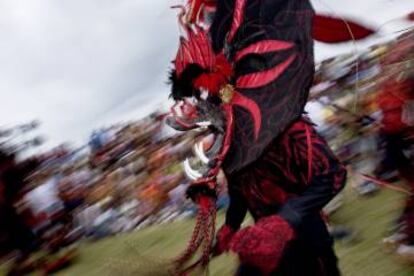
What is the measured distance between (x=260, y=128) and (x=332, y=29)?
20.7 inches

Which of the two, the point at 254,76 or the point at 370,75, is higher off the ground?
the point at 254,76

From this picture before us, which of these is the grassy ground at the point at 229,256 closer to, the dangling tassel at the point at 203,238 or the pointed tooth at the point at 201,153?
the dangling tassel at the point at 203,238

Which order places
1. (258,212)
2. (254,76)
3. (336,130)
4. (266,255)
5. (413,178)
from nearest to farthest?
(266,255), (254,76), (258,212), (413,178), (336,130)

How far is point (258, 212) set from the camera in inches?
80.3

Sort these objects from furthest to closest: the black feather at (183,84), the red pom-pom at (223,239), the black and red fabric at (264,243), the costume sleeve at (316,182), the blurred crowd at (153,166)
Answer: the blurred crowd at (153,166) → the red pom-pom at (223,239) → the black feather at (183,84) → the costume sleeve at (316,182) → the black and red fabric at (264,243)

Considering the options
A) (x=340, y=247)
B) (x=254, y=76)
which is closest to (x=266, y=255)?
(x=254, y=76)

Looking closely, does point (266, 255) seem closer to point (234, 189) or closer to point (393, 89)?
point (234, 189)

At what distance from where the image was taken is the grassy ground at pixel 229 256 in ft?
6.10

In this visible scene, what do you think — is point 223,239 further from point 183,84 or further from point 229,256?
point 229,256

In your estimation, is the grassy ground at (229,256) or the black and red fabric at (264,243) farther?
the grassy ground at (229,256)

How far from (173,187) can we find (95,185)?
1007 mm

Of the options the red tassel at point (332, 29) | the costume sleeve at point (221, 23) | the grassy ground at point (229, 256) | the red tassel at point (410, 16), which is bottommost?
the grassy ground at point (229, 256)

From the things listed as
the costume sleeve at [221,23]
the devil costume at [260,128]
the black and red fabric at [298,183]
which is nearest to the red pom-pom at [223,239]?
the devil costume at [260,128]

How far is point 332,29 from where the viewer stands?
210 cm
